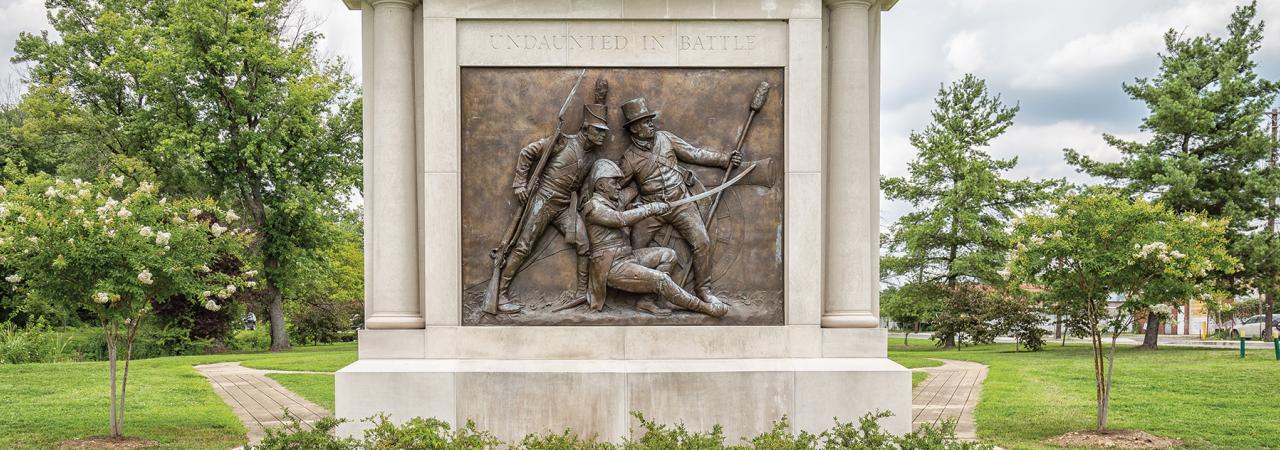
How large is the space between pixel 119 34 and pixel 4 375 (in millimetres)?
19648

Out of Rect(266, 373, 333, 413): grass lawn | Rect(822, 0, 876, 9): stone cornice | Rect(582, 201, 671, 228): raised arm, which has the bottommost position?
Rect(266, 373, 333, 413): grass lawn

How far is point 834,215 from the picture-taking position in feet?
37.0

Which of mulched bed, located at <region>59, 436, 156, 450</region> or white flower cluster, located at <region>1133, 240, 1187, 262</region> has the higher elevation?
white flower cluster, located at <region>1133, 240, 1187, 262</region>

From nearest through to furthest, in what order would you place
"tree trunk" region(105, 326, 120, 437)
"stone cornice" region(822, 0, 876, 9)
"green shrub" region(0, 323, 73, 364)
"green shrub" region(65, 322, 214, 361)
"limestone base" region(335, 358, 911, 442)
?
1. "limestone base" region(335, 358, 911, 442)
2. "stone cornice" region(822, 0, 876, 9)
3. "tree trunk" region(105, 326, 120, 437)
4. "green shrub" region(0, 323, 73, 364)
5. "green shrub" region(65, 322, 214, 361)

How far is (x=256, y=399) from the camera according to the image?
776 inches

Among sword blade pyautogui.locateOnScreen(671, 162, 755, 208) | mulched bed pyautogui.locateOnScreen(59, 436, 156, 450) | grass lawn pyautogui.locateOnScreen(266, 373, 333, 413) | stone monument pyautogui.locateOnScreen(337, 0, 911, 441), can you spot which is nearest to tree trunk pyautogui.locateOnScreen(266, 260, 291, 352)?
grass lawn pyautogui.locateOnScreen(266, 373, 333, 413)

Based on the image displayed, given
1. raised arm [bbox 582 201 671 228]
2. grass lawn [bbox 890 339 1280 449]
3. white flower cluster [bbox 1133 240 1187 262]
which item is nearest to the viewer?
raised arm [bbox 582 201 671 228]

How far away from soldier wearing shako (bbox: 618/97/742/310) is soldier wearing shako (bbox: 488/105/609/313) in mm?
378

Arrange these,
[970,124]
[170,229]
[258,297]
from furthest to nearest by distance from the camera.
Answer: [970,124]
[258,297]
[170,229]

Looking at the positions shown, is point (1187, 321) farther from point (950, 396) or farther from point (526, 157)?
point (526, 157)

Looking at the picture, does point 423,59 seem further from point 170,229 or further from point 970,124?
point 970,124

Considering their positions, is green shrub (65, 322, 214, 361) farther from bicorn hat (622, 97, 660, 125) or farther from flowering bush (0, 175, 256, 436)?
bicorn hat (622, 97, 660, 125)

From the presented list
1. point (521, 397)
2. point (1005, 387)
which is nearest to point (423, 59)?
point (521, 397)

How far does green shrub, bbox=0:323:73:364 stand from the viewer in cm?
3111
